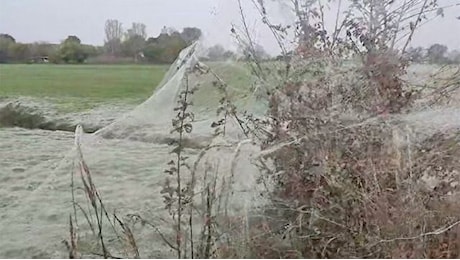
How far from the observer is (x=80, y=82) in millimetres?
1881

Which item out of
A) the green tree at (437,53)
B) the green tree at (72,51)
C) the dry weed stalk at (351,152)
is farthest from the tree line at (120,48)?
the green tree at (437,53)

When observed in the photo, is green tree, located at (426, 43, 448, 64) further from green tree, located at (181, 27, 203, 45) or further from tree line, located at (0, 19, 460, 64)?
green tree, located at (181, 27, 203, 45)

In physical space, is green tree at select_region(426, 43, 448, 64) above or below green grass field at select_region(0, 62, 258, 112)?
above

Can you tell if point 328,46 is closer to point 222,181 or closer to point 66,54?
point 222,181

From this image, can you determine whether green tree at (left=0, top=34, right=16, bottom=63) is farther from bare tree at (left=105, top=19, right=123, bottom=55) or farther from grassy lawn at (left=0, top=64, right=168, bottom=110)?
bare tree at (left=105, top=19, right=123, bottom=55)

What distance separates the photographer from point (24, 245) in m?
1.74

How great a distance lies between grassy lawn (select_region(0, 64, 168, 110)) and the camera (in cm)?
185

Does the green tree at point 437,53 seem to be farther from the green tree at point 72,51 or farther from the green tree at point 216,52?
the green tree at point 72,51

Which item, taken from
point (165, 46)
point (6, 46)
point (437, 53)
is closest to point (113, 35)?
point (165, 46)

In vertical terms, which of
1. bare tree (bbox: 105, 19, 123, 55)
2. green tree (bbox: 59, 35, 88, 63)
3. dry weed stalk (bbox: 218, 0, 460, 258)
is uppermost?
bare tree (bbox: 105, 19, 123, 55)

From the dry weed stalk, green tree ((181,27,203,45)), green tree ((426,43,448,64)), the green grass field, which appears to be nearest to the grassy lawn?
the green grass field

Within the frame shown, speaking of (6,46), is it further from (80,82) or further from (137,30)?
(137,30)

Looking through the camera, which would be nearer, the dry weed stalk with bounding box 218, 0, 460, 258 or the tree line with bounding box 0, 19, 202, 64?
the dry weed stalk with bounding box 218, 0, 460, 258

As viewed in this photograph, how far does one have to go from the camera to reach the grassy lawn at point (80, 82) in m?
1.85
